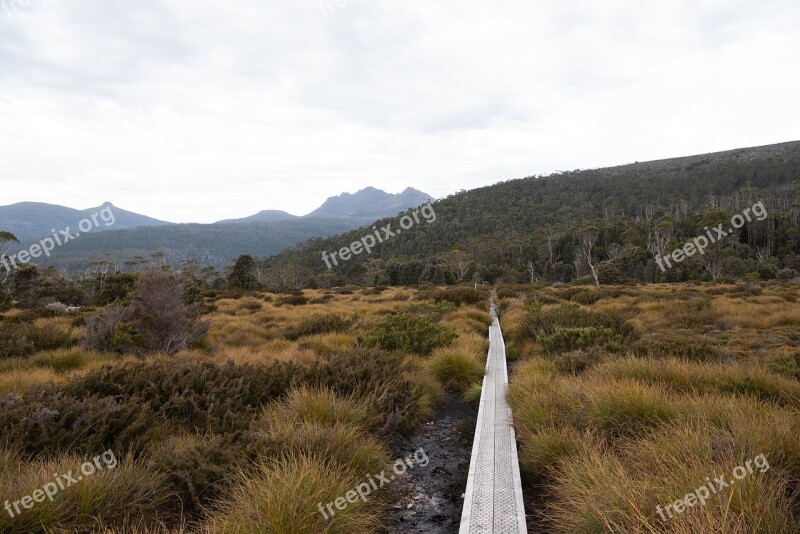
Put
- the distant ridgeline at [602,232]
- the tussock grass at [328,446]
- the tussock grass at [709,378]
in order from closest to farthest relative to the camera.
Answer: the tussock grass at [328,446]
the tussock grass at [709,378]
the distant ridgeline at [602,232]

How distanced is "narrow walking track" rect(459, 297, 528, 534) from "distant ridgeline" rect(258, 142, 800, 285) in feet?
131

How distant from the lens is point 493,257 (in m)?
83.6

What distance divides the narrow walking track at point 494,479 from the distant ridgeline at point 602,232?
39943mm

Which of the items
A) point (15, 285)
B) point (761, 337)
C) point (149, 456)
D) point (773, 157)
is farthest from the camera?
point (773, 157)

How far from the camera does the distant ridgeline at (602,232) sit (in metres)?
56.5

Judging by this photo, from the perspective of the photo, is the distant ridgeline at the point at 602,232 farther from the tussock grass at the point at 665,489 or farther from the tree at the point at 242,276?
the tussock grass at the point at 665,489

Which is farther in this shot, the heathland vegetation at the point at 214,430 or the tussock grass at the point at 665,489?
the heathland vegetation at the point at 214,430

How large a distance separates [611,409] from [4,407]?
6419mm

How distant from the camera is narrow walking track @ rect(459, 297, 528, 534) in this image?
3165 millimetres

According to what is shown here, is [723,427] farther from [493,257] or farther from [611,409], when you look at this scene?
[493,257]

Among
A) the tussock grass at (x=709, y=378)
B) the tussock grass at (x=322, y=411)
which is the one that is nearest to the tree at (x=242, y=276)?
the tussock grass at (x=322, y=411)

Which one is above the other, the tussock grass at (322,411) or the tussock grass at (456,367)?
the tussock grass at (322,411)

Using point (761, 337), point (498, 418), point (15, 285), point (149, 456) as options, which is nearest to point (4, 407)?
point (149, 456)

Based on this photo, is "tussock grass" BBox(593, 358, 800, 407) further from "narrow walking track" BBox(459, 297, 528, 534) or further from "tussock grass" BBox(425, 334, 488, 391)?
"tussock grass" BBox(425, 334, 488, 391)
